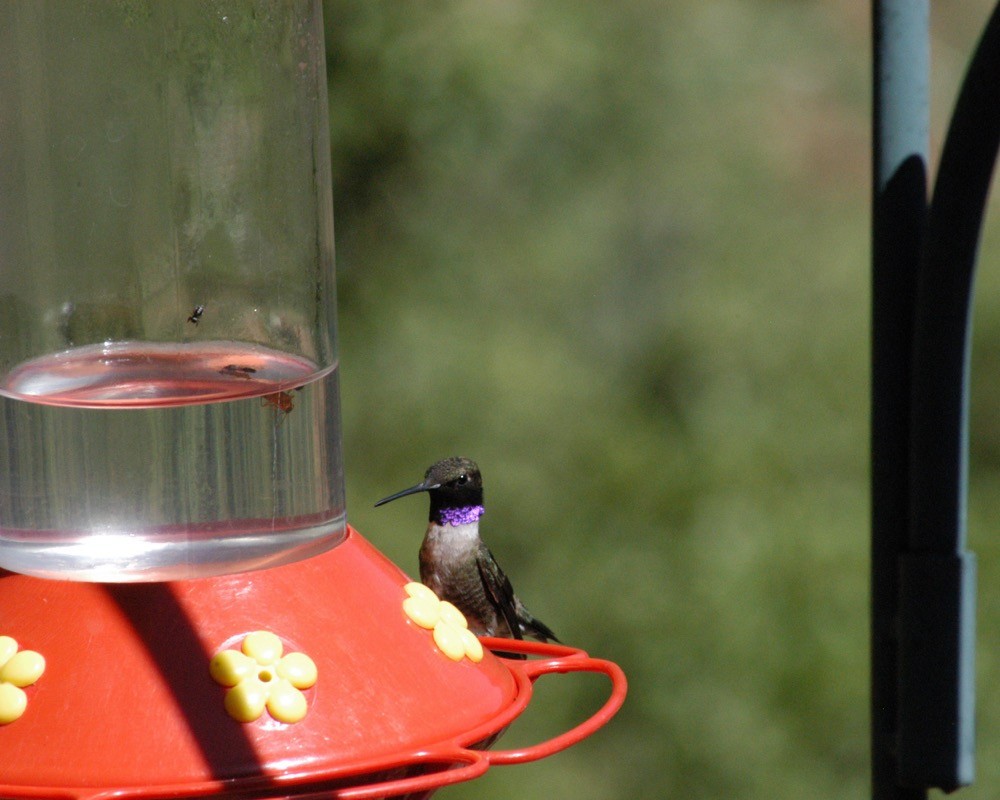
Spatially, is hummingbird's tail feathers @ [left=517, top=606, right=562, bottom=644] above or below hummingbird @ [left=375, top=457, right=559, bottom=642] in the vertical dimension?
below

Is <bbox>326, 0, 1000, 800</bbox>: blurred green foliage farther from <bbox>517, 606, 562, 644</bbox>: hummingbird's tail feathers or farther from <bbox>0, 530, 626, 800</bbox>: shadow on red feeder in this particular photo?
<bbox>0, 530, 626, 800</bbox>: shadow on red feeder

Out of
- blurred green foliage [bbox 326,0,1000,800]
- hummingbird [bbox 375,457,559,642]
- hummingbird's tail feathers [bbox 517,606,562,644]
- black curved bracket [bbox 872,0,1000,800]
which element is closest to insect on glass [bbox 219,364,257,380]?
black curved bracket [bbox 872,0,1000,800]

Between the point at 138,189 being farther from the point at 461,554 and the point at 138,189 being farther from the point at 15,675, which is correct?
the point at 461,554

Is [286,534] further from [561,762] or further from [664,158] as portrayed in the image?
[664,158]

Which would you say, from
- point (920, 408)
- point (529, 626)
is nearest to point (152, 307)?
point (920, 408)

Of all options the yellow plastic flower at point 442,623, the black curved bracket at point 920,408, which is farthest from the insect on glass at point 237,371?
the black curved bracket at point 920,408

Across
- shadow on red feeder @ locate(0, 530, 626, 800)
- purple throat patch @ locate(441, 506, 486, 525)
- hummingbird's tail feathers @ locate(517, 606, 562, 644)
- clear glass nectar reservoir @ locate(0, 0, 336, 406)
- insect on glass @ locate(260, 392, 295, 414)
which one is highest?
clear glass nectar reservoir @ locate(0, 0, 336, 406)

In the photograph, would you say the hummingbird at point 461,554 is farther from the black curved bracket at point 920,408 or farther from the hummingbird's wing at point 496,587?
the black curved bracket at point 920,408
